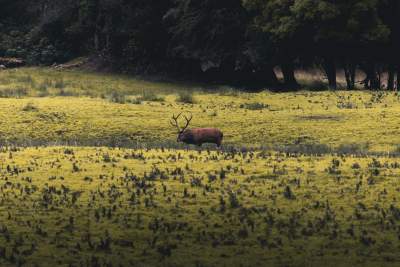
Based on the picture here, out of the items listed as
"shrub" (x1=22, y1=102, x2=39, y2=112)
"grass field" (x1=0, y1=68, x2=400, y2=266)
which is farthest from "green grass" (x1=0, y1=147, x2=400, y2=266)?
"shrub" (x1=22, y1=102, x2=39, y2=112)

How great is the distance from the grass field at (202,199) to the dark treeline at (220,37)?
2015 cm

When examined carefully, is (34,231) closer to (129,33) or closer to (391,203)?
(391,203)

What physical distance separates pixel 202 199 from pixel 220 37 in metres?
46.9

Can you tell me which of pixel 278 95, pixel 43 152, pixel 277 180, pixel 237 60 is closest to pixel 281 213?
pixel 277 180

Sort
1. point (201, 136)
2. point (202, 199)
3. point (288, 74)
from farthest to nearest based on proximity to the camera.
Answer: point (288, 74)
point (201, 136)
point (202, 199)

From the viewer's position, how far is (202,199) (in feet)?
78.8

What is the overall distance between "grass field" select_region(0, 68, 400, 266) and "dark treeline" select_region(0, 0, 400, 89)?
20.2 meters

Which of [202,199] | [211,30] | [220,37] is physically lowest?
[202,199]

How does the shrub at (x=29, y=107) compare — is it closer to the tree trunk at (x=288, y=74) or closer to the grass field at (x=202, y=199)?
the grass field at (x=202, y=199)

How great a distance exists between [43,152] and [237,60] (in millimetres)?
38131

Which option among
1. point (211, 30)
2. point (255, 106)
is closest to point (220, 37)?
point (211, 30)

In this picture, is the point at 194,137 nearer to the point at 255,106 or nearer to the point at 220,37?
the point at 255,106

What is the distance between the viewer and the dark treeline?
63.6m

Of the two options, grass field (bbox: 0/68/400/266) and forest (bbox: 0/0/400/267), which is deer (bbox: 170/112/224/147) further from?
grass field (bbox: 0/68/400/266)
